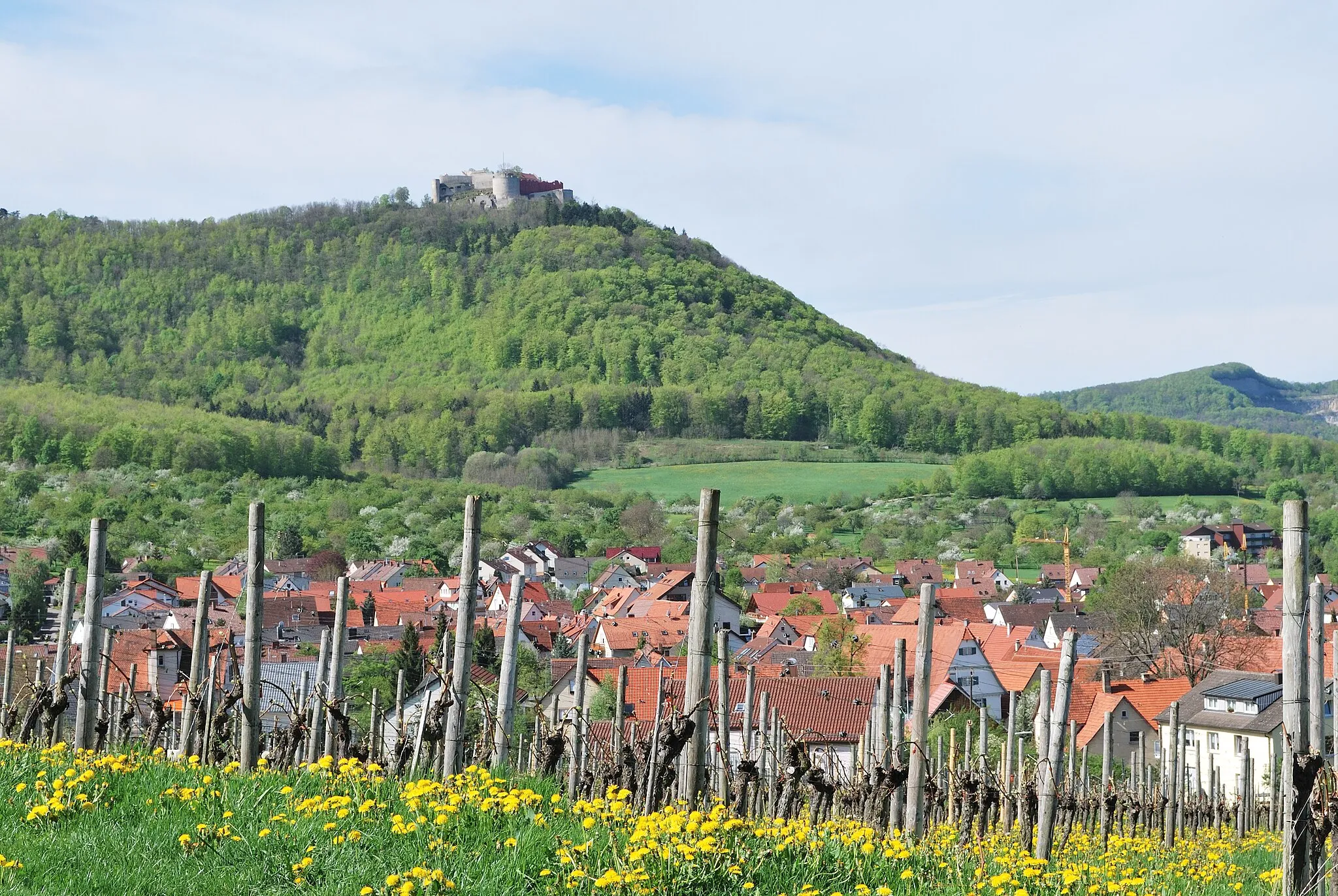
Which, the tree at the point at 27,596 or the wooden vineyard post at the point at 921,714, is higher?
the wooden vineyard post at the point at 921,714

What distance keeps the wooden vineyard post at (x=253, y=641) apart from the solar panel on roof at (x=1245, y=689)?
29.3 meters

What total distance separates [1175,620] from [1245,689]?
16903 millimetres

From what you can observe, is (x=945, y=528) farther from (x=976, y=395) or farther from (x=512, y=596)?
(x=512, y=596)

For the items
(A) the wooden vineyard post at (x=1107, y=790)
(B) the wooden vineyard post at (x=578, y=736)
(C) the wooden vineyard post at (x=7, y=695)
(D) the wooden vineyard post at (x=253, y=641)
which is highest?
(D) the wooden vineyard post at (x=253, y=641)

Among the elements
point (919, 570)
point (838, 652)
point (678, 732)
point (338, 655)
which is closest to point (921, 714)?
point (678, 732)

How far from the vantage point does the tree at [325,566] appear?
277 feet

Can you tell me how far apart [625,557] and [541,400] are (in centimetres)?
6488

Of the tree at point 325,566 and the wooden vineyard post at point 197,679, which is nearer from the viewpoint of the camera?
the wooden vineyard post at point 197,679

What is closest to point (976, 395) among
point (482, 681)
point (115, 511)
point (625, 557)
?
point (625, 557)

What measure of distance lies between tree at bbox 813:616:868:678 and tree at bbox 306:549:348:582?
3979cm

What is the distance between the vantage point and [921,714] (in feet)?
32.4

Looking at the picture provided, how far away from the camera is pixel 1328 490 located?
134m

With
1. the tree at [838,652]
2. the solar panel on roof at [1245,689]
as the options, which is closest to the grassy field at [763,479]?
the tree at [838,652]

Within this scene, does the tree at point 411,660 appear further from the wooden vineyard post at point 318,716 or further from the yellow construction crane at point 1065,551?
the yellow construction crane at point 1065,551
